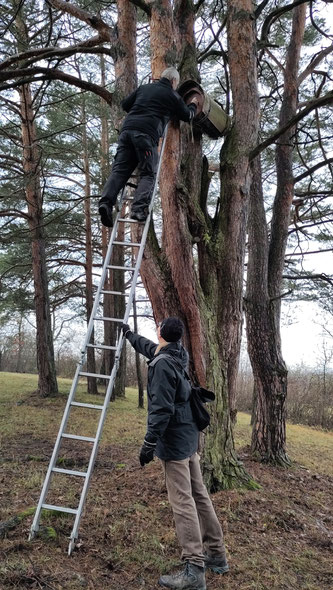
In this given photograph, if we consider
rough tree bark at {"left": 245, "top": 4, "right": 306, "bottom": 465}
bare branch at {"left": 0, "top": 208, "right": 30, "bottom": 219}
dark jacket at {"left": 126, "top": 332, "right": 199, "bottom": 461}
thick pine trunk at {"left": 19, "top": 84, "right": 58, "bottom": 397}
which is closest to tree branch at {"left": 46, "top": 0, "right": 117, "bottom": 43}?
rough tree bark at {"left": 245, "top": 4, "right": 306, "bottom": 465}

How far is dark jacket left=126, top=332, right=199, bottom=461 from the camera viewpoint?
291 cm

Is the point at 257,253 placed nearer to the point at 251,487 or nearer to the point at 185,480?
the point at 251,487

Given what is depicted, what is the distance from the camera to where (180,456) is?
3.03 metres

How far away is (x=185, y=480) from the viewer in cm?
303

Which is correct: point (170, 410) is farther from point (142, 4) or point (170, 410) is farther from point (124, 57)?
point (142, 4)

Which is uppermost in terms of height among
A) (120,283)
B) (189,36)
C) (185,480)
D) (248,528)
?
(189,36)

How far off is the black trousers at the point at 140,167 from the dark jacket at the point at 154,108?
0.29 ft

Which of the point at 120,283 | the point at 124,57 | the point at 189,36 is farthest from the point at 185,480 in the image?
the point at 120,283

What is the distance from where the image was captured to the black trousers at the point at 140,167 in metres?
4.14

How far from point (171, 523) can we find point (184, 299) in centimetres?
222

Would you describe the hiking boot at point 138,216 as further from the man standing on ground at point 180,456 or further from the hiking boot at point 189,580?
the hiking boot at point 189,580

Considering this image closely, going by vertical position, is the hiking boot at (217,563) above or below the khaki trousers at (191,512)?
below

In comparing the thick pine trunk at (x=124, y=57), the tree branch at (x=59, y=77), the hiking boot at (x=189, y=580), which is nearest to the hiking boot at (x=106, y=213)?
the thick pine trunk at (x=124, y=57)

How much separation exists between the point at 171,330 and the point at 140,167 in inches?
74.6
